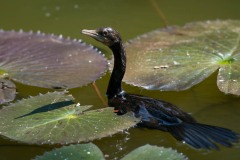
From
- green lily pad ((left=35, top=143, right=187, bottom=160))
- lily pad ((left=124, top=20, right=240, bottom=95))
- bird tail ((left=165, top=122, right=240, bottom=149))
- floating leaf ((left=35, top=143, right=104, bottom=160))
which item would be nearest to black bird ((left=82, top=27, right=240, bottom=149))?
bird tail ((left=165, top=122, right=240, bottom=149))

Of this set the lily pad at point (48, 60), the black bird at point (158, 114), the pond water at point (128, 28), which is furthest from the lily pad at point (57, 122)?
the lily pad at point (48, 60)

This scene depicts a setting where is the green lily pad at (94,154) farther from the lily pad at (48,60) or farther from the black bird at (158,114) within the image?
the lily pad at (48,60)

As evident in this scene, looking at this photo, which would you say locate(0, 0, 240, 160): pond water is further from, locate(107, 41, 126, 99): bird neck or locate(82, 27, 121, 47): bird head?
locate(82, 27, 121, 47): bird head

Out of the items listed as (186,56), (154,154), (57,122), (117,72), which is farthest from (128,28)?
(154,154)

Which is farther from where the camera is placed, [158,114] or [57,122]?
[158,114]

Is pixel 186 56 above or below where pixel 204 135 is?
above

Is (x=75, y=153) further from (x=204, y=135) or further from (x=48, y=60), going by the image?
(x=48, y=60)

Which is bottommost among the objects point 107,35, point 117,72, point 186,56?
point 117,72
